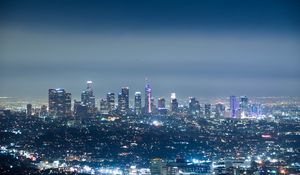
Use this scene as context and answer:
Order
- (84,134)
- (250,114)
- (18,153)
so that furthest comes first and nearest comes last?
(250,114), (84,134), (18,153)

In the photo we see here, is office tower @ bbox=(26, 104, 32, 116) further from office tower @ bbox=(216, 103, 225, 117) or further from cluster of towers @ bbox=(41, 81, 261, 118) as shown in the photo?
office tower @ bbox=(216, 103, 225, 117)

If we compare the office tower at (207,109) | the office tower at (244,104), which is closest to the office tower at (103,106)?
the office tower at (207,109)

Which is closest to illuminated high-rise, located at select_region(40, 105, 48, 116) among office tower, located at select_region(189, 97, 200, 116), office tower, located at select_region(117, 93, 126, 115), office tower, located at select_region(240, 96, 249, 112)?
office tower, located at select_region(117, 93, 126, 115)

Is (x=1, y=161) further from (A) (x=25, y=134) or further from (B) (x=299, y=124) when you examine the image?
(B) (x=299, y=124)

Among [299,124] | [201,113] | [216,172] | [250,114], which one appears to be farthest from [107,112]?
[216,172]

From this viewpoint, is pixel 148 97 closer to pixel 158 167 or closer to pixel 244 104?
pixel 244 104

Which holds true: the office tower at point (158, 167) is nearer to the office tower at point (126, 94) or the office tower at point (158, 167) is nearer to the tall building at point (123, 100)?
the tall building at point (123, 100)
